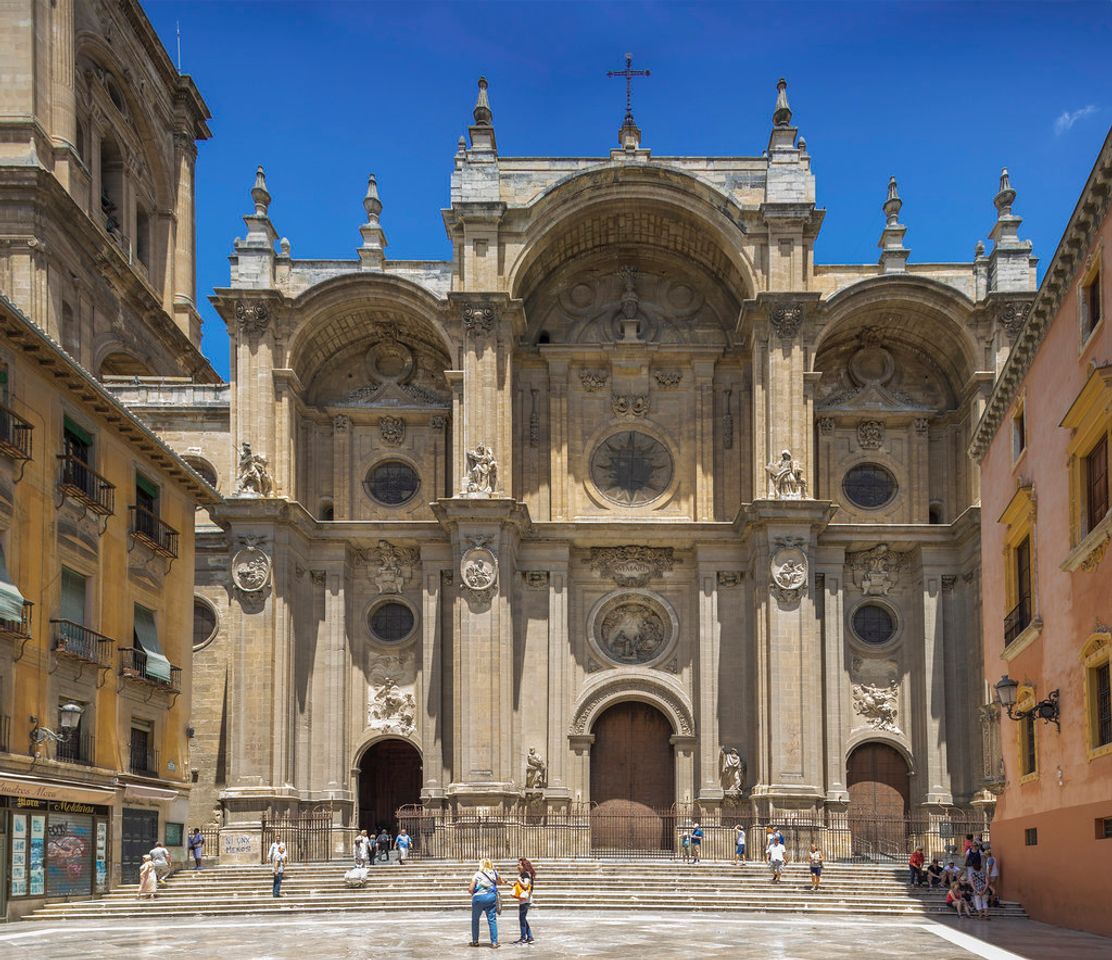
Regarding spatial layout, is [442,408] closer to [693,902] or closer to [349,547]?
[349,547]

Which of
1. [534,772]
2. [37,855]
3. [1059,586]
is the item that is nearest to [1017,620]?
[1059,586]

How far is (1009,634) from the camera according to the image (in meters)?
28.8

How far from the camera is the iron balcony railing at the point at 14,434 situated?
2581 cm

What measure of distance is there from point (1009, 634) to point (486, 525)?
1514cm

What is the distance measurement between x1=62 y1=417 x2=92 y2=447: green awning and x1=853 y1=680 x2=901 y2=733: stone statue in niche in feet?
74.8

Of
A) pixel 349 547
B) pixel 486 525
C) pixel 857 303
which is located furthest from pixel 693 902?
pixel 857 303

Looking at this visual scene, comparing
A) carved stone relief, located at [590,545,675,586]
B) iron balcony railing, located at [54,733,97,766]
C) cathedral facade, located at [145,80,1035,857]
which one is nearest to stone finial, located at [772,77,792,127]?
cathedral facade, located at [145,80,1035,857]

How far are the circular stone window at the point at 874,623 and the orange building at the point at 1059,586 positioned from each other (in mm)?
11342

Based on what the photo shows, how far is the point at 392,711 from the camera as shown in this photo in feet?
136

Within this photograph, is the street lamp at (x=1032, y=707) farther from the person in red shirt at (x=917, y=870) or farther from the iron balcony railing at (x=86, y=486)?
the iron balcony railing at (x=86, y=486)

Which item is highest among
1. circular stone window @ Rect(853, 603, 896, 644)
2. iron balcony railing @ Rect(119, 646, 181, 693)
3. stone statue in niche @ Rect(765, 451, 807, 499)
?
stone statue in niche @ Rect(765, 451, 807, 499)

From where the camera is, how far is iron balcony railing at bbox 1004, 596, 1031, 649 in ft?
90.6

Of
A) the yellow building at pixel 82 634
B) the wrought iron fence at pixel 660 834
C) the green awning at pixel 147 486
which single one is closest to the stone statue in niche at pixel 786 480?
the wrought iron fence at pixel 660 834

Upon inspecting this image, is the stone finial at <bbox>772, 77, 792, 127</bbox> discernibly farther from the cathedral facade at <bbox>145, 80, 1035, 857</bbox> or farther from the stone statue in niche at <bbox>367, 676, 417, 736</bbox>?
the stone statue in niche at <bbox>367, 676, 417, 736</bbox>
